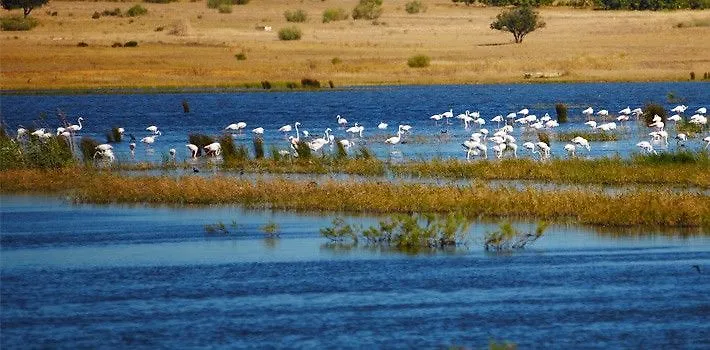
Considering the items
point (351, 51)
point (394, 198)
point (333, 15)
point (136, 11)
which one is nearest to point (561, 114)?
point (394, 198)

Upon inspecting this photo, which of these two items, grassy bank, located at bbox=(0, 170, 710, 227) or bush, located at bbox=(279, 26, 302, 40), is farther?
bush, located at bbox=(279, 26, 302, 40)

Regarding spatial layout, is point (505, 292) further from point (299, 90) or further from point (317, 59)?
point (317, 59)

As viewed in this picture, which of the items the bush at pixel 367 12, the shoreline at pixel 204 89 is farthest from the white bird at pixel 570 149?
the bush at pixel 367 12

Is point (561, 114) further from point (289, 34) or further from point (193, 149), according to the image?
point (289, 34)

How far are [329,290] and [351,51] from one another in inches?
2528

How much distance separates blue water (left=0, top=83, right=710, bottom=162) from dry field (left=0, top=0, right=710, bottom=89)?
2919 millimetres

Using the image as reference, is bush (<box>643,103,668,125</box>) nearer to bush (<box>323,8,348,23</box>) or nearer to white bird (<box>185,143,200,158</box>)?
white bird (<box>185,143,200,158</box>)

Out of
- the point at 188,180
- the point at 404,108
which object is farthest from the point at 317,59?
the point at 188,180

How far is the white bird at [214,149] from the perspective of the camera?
34.5m

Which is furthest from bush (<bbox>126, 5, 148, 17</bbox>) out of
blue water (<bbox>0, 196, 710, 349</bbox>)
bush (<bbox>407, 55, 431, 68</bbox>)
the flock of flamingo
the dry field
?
blue water (<bbox>0, 196, 710, 349</bbox>)

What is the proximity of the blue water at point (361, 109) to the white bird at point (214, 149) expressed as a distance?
2.09m

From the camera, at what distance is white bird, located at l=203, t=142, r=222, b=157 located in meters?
34.5

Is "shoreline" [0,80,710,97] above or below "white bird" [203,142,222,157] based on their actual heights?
below

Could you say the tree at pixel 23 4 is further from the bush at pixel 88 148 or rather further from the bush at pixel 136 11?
the bush at pixel 88 148
